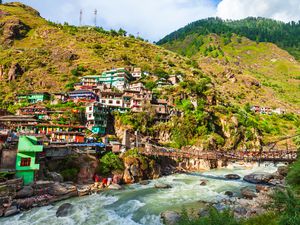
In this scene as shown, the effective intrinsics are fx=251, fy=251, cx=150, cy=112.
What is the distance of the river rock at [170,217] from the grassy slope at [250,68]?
83673mm

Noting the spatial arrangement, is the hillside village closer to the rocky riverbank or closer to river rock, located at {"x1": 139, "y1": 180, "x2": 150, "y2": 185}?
the rocky riverbank

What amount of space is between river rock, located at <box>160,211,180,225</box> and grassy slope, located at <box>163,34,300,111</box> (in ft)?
275

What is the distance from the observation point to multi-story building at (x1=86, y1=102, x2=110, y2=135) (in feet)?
158

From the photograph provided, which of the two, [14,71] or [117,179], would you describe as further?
[14,71]

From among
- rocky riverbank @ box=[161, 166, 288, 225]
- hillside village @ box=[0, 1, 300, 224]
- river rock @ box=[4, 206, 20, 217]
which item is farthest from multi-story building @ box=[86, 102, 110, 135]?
river rock @ box=[4, 206, 20, 217]

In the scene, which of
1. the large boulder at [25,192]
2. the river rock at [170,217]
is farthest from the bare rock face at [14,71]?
the river rock at [170,217]

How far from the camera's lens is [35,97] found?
59.3 metres

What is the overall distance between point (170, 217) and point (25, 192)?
1447 cm

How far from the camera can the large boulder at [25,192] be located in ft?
80.2

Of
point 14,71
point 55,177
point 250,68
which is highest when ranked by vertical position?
point 250,68

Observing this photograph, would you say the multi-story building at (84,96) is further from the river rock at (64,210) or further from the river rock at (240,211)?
the river rock at (240,211)

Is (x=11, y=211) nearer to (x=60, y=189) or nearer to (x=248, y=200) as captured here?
(x=60, y=189)

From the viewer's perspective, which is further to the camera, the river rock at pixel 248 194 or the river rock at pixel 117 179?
the river rock at pixel 117 179

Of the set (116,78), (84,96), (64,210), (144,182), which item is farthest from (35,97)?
(64,210)
